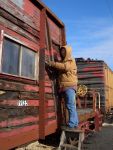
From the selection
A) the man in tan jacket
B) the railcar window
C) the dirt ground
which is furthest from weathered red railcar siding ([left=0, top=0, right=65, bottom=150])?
the dirt ground

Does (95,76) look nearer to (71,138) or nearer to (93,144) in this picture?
(93,144)

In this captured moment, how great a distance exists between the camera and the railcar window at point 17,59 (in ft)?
17.7

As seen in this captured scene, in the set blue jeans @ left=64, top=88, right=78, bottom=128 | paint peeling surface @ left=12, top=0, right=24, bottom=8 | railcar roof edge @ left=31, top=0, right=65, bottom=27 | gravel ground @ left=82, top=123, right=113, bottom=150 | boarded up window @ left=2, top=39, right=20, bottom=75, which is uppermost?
railcar roof edge @ left=31, top=0, right=65, bottom=27

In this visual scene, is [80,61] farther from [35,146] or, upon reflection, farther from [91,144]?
[35,146]

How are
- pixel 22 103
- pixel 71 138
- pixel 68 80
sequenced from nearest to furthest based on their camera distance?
pixel 22 103 → pixel 71 138 → pixel 68 80

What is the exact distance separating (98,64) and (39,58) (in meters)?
9.31

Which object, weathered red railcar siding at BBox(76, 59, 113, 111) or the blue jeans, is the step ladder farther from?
weathered red railcar siding at BBox(76, 59, 113, 111)

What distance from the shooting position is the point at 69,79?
726cm

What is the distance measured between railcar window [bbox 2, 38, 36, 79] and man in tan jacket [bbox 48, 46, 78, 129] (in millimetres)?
744

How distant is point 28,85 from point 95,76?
389 inches

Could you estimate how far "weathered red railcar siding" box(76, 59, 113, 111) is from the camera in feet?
50.1

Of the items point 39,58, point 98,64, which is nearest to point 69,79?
point 39,58

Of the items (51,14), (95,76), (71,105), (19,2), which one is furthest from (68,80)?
(95,76)

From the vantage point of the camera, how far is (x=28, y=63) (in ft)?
20.7
